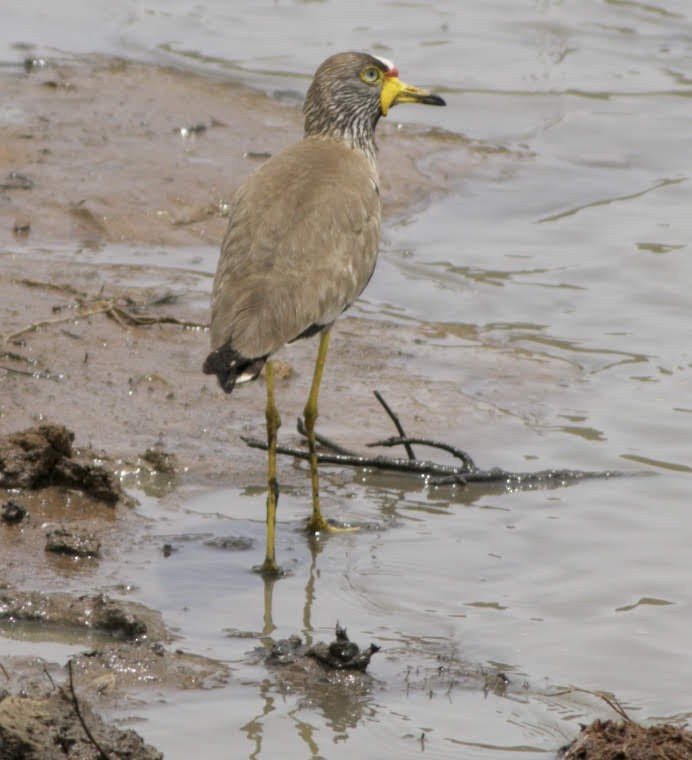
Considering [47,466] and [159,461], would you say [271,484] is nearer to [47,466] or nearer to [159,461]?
[159,461]

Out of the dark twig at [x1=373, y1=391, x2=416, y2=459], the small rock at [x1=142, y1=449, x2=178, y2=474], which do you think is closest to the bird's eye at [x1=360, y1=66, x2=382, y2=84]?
the dark twig at [x1=373, y1=391, x2=416, y2=459]

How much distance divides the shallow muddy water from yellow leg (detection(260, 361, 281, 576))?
10 centimetres

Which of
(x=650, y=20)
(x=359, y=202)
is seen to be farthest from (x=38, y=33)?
(x=359, y=202)

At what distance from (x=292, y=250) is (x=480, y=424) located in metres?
1.78

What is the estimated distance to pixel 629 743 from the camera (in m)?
4.61

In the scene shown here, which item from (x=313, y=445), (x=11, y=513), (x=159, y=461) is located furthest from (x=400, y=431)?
(x=11, y=513)

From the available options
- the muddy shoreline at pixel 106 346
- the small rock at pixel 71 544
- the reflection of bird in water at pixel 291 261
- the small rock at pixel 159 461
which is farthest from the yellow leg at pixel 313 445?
the small rock at pixel 71 544

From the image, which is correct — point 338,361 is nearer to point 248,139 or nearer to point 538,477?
point 538,477

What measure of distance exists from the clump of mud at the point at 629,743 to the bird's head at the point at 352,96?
12.0ft

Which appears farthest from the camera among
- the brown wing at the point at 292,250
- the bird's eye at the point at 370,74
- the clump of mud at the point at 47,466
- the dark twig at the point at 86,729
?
the bird's eye at the point at 370,74

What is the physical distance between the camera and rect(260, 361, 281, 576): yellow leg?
249 inches

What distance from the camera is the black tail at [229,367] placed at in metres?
5.99

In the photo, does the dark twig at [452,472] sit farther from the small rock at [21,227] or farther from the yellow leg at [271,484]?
the small rock at [21,227]

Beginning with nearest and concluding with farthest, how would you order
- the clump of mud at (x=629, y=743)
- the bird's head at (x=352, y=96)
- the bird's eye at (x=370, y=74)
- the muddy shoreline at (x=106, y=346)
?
the clump of mud at (x=629, y=743), the muddy shoreline at (x=106, y=346), the bird's head at (x=352, y=96), the bird's eye at (x=370, y=74)
